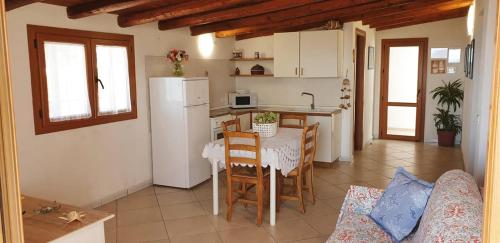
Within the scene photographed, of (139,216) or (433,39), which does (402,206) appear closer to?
(139,216)

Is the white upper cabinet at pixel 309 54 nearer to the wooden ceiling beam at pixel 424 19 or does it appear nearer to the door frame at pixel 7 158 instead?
the wooden ceiling beam at pixel 424 19

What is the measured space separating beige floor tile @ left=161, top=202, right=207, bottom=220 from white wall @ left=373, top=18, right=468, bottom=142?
5.36 meters

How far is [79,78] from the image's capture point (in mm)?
4359

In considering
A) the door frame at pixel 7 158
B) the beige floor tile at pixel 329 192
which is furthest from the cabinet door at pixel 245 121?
the door frame at pixel 7 158

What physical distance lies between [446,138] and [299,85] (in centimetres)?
319

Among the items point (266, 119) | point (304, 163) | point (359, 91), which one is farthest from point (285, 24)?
point (304, 163)

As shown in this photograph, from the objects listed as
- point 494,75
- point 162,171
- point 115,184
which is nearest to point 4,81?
point 494,75

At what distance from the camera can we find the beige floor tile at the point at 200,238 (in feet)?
12.3

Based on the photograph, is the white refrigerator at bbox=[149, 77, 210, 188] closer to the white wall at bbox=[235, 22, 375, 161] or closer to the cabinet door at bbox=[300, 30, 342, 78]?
the cabinet door at bbox=[300, 30, 342, 78]

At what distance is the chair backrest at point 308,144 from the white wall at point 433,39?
15.3 ft

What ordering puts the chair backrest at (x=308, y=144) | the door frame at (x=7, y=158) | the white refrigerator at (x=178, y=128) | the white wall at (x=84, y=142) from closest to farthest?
1. the door frame at (x=7, y=158)
2. the white wall at (x=84, y=142)
3. the chair backrest at (x=308, y=144)
4. the white refrigerator at (x=178, y=128)

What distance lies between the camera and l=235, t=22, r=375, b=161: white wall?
21.3ft

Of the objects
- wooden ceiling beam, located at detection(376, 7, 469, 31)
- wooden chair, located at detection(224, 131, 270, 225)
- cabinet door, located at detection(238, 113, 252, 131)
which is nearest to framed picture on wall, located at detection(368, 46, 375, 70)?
wooden ceiling beam, located at detection(376, 7, 469, 31)

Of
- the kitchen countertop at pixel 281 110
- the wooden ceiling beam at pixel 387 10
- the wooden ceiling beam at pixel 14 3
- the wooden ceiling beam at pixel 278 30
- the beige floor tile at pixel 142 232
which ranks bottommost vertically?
the beige floor tile at pixel 142 232
